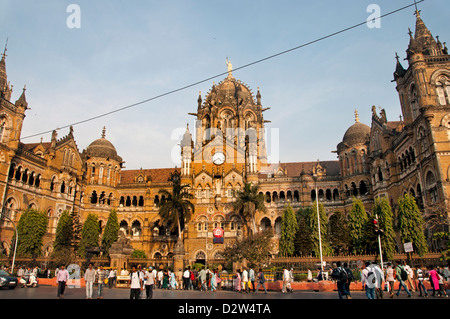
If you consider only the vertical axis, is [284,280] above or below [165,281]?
above

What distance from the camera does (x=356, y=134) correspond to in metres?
53.0

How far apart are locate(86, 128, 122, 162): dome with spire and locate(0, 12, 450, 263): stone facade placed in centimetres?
18

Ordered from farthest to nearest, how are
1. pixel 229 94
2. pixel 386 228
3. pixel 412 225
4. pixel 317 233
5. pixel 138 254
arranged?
1. pixel 229 94
2. pixel 138 254
3. pixel 317 233
4. pixel 386 228
5. pixel 412 225

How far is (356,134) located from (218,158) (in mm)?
21414

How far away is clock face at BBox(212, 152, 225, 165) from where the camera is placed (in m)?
54.2

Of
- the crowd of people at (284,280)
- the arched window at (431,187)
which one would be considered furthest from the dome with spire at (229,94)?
the crowd of people at (284,280)

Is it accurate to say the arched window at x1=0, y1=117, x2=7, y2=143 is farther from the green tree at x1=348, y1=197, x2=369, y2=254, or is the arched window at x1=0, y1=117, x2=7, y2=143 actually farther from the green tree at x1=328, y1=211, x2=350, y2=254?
the green tree at x1=348, y1=197, x2=369, y2=254

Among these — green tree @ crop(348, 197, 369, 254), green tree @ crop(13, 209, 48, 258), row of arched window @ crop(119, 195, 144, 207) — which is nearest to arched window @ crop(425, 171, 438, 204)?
green tree @ crop(348, 197, 369, 254)

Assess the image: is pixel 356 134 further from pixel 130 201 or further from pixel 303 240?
pixel 130 201

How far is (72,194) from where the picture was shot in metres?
51.3

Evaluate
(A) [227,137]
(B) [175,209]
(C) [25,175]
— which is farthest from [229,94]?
(C) [25,175]

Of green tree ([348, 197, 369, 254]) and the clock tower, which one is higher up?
the clock tower

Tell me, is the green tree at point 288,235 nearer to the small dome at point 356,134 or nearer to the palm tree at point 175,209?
the palm tree at point 175,209

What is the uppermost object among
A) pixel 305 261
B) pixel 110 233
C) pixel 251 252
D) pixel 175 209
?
pixel 175 209
